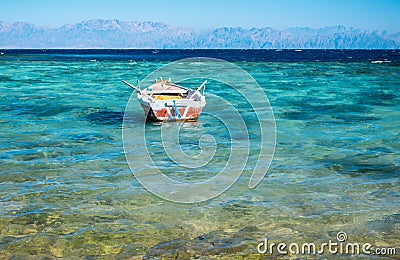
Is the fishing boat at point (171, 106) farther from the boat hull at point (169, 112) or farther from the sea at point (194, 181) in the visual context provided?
the sea at point (194, 181)

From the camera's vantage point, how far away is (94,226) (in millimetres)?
9031

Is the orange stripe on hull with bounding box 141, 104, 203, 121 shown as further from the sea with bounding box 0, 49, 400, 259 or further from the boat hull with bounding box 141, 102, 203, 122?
the sea with bounding box 0, 49, 400, 259

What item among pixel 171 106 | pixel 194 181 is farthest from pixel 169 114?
pixel 194 181

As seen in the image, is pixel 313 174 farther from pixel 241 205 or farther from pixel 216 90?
pixel 216 90

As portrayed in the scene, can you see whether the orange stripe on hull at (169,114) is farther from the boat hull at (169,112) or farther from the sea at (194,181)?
the sea at (194,181)

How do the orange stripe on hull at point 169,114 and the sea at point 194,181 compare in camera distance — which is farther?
the orange stripe on hull at point 169,114

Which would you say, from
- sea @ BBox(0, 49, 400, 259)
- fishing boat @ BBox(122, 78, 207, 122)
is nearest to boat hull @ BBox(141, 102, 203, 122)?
fishing boat @ BBox(122, 78, 207, 122)

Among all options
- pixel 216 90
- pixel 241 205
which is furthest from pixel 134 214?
pixel 216 90

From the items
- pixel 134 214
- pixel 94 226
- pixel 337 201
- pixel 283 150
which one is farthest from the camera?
pixel 283 150

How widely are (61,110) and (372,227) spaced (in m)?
20.2

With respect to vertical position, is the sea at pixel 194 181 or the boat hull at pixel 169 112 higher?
the boat hull at pixel 169 112

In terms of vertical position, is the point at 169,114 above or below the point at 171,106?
below

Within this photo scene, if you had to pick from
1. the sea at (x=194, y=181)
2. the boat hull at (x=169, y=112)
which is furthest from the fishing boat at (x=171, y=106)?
the sea at (x=194, y=181)

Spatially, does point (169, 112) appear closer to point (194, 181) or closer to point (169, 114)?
→ point (169, 114)
